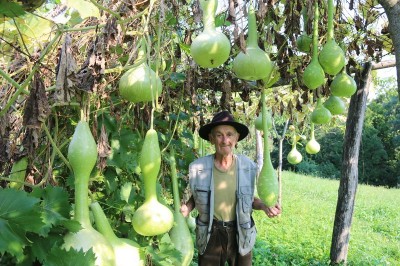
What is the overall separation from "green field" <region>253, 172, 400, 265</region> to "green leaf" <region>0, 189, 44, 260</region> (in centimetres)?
454

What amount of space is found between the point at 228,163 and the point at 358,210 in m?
10.3

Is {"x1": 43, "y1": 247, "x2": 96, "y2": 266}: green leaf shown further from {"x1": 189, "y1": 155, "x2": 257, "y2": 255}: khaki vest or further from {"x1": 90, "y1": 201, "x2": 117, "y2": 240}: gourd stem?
{"x1": 189, "y1": 155, "x2": 257, "y2": 255}: khaki vest

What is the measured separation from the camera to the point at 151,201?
130 centimetres

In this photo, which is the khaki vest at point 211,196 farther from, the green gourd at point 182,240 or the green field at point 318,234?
the green field at point 318,234

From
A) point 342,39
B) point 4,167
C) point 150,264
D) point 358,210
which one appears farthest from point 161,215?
point 358,210

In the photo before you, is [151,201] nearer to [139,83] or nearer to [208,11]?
[139,83]

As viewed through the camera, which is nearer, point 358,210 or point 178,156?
point 178,156

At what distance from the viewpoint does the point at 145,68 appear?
1.42 metres

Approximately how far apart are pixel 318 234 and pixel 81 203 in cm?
756

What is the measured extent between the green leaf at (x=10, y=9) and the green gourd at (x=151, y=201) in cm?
45

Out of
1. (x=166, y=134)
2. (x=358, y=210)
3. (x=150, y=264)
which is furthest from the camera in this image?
(x=358, y=210)

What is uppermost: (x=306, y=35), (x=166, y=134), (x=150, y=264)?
(x=306, y=35)

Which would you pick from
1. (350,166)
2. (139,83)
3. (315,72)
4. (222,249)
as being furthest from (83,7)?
(350,166)

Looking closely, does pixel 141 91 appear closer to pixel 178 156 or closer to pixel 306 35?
pixel 306 35
